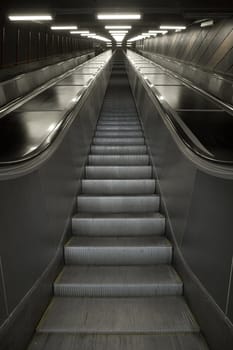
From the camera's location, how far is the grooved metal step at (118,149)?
5066mm

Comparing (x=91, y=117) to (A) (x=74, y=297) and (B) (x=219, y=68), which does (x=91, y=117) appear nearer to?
(A) (x=74, y=297)

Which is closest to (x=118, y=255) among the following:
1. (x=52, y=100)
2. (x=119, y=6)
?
(x=52, y=100)

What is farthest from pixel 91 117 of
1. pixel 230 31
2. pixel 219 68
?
pixel 230 31

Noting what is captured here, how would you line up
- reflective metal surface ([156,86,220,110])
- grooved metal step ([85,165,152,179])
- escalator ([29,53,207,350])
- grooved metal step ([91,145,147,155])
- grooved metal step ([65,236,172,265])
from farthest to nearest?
grooved metal step ([91,145,147,155]), reflective metal surface ([156,86,220,110]), grooved metal step ([85,165,152,179]), grooved metal step ([65,236,172,265]), escalator ([29,53,207,350])

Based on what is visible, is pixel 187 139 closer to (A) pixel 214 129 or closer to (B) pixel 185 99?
(A) pixel 214 129

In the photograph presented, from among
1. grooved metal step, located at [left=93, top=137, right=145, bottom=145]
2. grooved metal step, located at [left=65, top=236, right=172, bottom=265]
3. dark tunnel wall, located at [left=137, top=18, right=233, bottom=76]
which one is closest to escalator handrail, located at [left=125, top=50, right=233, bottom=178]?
grooved metal step, located at [left=65, top=236, right=172, bottom=265]

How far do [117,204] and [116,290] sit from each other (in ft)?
3.96

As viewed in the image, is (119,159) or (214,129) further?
(119,159)

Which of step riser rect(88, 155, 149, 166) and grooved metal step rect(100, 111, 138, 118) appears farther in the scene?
grooved metal step rect(100, 111, 138, 118)

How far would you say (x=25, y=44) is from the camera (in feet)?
49.1

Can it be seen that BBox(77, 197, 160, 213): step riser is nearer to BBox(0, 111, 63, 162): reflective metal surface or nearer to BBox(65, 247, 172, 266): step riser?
BBox(65, 247, 172, 266): step riser

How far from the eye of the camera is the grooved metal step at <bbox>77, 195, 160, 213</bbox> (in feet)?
12.5

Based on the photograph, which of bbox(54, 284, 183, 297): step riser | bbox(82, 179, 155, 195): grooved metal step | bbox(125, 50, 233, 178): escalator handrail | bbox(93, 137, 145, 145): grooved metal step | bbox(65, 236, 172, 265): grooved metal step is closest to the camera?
bbox(125, 50, 233, 178): escalator handrail

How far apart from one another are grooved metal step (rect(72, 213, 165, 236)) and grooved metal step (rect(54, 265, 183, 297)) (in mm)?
623
